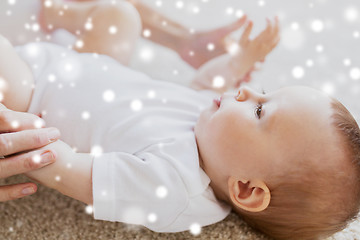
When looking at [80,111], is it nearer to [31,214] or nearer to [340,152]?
[31,214]

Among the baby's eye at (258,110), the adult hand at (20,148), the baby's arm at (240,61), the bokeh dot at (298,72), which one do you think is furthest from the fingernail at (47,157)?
the bokeh dot at (298,72)

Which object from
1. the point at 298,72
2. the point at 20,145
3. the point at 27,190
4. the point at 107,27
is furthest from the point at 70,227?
the point at 298,72

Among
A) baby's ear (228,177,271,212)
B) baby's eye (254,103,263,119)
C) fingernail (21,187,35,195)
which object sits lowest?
fingernail (21,187,35,195)

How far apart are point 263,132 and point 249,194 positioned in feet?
0.48

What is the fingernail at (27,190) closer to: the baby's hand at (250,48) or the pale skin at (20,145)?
the pale skin at (20,145)

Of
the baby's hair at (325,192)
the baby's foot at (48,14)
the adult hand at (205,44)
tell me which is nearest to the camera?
the baby's hair at (325,192)

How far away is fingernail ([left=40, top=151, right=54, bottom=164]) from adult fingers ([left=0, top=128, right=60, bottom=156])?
28mm

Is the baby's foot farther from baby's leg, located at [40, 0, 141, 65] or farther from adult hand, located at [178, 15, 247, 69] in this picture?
adult hand, located at [178, 15, 247, 69]

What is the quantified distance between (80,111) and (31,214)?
289mm

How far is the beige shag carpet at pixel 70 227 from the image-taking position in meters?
1.04

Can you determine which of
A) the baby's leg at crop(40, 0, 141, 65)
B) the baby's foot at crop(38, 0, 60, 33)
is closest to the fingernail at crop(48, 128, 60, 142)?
the baby's leg at crop(40, 0, 141, 65)

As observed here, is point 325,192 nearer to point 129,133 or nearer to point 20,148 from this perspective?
point 129,133

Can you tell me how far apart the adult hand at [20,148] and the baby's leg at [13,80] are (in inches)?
4.7

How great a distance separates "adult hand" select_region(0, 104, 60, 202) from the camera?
930 mm
